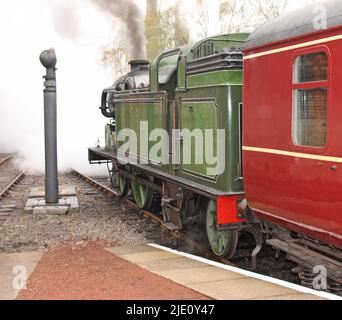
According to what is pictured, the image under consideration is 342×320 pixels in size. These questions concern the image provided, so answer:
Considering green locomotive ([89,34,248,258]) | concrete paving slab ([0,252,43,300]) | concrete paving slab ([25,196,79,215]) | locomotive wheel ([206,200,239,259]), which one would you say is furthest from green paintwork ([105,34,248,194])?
concrete paving slab ([0,252,43,300])

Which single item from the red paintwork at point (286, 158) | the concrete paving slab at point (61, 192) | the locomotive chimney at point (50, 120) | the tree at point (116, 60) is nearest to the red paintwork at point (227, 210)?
the red paintwork at point (286, 158)

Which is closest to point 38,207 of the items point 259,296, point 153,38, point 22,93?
point 259,296

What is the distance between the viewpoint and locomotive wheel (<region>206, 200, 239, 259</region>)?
21.4 feet

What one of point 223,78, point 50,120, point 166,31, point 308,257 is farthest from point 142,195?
point 166,31

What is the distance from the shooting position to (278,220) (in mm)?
5363

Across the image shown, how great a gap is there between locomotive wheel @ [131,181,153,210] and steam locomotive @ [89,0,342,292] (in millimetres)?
1264

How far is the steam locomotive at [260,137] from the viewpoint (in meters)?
4.55

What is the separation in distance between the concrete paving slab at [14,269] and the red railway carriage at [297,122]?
2.69 metres

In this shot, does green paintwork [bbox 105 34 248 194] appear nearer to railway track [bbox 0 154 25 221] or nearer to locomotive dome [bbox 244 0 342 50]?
locomotive dome [bbox 244 0 342 50]

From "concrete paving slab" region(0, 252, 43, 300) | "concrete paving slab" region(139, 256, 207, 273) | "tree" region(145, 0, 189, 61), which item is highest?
"tree" region(145, 0, 189, 61)

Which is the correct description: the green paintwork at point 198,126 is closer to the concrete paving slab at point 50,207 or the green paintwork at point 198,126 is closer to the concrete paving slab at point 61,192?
the concrete paving slab at point 50,207

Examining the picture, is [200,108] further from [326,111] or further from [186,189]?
[326,111]

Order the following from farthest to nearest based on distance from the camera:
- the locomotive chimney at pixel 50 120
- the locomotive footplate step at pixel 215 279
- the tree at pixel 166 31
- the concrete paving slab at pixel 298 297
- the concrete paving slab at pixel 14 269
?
the tree at pixel 166 31, the locomotive chimney at pixel 50 120, the concrete paving slab at pixel 14 269, the locomotive footplate step at pixel 215 279, the concrete paving slab at pixel 298 297
